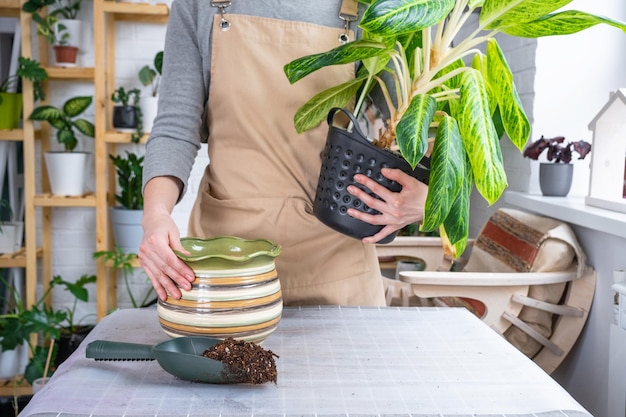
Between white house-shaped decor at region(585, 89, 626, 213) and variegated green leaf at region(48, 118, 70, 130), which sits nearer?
white house-shaped decor at region(585, 89, 626, 213)

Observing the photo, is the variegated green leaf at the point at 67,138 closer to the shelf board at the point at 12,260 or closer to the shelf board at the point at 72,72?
the shelf board at the point at 72,72

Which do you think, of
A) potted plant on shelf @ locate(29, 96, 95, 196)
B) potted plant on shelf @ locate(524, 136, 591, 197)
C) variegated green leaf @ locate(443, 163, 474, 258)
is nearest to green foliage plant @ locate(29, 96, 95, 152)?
potted plant on shelf @ locate(29, 96, 95, 196)

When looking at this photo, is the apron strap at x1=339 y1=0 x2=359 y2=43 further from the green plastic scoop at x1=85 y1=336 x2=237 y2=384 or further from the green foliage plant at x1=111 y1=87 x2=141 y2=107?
the green foliage plant at x1=111 y1=87 x2=141 y2=107

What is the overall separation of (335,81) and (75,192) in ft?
6.77

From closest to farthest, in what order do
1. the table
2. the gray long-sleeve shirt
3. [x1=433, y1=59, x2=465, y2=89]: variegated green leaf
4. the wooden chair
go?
the table → [x1=433, y1=59, x2=465, y2=89]: variegated green leaf → the gray long-sleeve shirt → the wooden chair

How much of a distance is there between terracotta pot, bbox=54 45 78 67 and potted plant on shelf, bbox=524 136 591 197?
79.8 inches

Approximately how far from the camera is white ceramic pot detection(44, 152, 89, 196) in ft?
10.3

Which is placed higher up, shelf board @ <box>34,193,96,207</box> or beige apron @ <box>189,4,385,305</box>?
beige apron @ <box>189,4,385,305</box>

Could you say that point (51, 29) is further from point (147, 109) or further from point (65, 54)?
point (147, 109)

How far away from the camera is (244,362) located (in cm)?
91

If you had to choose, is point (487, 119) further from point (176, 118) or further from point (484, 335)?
point (176, 118)

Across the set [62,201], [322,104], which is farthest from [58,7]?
[322,104]

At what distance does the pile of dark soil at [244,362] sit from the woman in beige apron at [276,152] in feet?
1.72

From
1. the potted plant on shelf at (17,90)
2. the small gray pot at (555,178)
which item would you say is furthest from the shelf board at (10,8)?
the small gray pot at (555,178)
